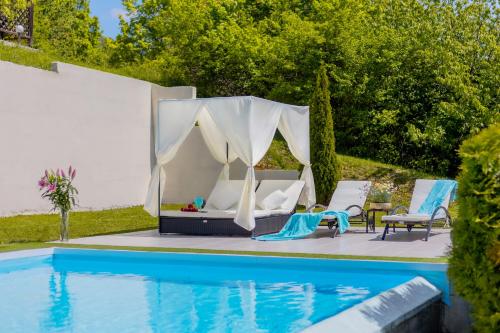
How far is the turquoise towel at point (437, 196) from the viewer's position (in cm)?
1091

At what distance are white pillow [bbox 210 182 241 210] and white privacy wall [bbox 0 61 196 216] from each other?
174 inches

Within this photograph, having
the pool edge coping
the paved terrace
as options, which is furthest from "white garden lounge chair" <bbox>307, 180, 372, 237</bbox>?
the pool edge coping

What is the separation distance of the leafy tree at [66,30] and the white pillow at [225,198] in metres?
20.1

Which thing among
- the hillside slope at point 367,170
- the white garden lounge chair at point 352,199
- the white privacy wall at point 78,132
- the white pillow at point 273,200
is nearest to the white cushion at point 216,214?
the white pillow at point 273,200

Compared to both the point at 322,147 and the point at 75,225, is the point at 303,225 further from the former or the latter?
the point at 322,147

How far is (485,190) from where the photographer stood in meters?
4.43

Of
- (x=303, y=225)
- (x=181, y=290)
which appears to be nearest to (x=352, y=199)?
(x=303, y=225)

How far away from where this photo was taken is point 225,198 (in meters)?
12.4

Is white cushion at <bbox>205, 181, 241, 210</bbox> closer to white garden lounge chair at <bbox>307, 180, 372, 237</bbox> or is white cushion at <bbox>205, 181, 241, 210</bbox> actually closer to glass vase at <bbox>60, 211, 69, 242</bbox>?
white garden lounge chair at <bbox>307, 180, 372, 237</bbox>

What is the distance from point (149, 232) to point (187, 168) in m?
6.99

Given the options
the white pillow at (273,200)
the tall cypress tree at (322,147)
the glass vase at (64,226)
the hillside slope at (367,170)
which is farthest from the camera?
the hillside slope at (367,170)

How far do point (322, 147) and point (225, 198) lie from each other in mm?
4513

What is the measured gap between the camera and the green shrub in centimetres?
438

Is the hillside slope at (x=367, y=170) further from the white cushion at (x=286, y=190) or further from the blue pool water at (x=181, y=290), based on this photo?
the blue pool water at (x=181, y=290)
